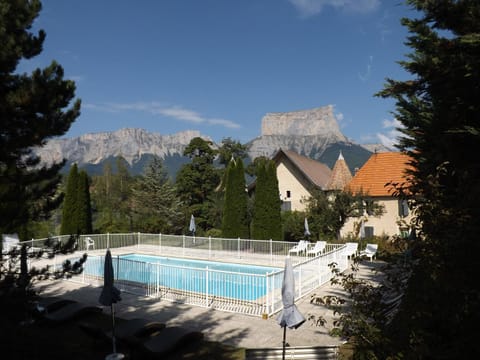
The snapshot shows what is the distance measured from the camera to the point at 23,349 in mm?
6492

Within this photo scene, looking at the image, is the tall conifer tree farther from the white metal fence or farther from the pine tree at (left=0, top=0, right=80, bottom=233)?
the pine tree at (left=0, top=0, right=80, bottom=233)

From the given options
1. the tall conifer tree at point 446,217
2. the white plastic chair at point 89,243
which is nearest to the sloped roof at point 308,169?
the white plastic chair at point 89,243

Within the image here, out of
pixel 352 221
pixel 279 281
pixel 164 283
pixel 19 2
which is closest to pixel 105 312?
pixel 164 283

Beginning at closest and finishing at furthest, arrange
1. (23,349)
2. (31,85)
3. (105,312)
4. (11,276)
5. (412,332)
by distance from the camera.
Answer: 1. (412,332)
2. (23,349)
3. (11,276)
4. (31,85)
5. (105,312)

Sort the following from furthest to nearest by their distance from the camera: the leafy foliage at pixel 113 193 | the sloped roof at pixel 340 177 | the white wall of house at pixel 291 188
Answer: the leafy foliage at pixel 113 193
the white wall of house at pixel 291 188
the sloped roof at pixel 340 177

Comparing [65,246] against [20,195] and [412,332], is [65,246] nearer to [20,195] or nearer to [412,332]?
[20,195]

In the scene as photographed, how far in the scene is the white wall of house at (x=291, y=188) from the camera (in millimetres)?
31469

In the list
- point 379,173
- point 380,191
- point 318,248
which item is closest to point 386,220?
point 380,191

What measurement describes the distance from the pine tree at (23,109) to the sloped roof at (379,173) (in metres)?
→ 23.1

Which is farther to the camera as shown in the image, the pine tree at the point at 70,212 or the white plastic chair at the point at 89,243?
the pine tree at the point at 70,212

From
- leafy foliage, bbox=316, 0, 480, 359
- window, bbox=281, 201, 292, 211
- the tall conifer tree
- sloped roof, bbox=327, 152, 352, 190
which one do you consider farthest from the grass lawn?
sloped roof, bbox=327, 152, 352, 190

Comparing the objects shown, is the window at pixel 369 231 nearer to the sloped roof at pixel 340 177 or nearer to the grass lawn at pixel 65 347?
the sloped roof at pixel 340 177

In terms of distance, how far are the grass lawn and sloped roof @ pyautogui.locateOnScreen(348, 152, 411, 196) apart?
2185cm

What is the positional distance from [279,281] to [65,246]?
6.31 meters
